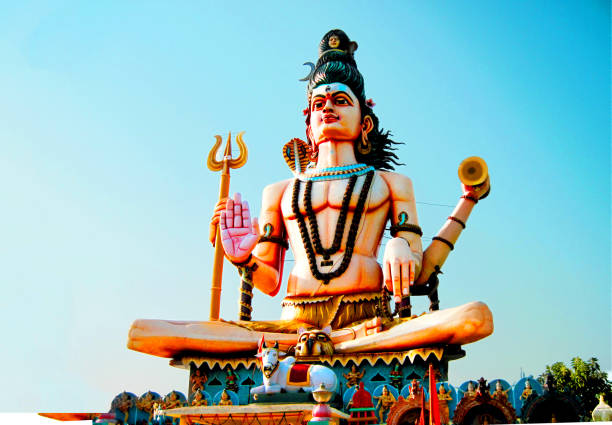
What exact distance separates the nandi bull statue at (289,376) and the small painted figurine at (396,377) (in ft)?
4.71

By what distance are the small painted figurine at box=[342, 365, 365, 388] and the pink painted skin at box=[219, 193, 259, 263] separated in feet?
6.05

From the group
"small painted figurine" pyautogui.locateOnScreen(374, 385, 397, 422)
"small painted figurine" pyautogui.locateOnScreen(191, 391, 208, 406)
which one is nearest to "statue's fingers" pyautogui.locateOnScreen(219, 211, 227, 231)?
"small painted figurine" pyautogui.locateOnScreen(191, 391, 208, 406)

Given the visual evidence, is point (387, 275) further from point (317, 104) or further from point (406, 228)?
point (317, 104)


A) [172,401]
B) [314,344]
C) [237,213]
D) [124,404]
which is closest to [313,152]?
[237,213]

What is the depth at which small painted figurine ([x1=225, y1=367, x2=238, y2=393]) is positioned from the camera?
843 cm

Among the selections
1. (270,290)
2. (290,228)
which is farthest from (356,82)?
(270,290)

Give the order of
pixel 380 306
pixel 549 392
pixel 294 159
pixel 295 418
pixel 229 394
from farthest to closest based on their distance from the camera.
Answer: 1. pixel 294 159
2. pixel 380 306
3. pixel 229 394
4. pixel 549 392
5. pixel 295 418

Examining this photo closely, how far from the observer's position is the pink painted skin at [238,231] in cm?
871

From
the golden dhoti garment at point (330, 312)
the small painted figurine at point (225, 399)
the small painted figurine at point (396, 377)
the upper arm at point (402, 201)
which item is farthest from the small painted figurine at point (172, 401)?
the upper arm at point (402, 201)

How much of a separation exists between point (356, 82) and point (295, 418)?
18.0 feet

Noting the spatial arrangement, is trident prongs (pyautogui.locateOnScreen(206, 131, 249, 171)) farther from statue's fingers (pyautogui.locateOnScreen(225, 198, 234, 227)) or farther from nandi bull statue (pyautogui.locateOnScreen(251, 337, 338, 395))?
nandi bull statue (pyautogui.locateOnScreen(251, 337, 338, 395))

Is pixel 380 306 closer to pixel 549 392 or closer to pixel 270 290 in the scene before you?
pixel 270 290

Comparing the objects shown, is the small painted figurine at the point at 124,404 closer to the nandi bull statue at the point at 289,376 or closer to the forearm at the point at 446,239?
the nandi bull statue at the point at 289,376

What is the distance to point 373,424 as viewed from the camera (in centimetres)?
693
